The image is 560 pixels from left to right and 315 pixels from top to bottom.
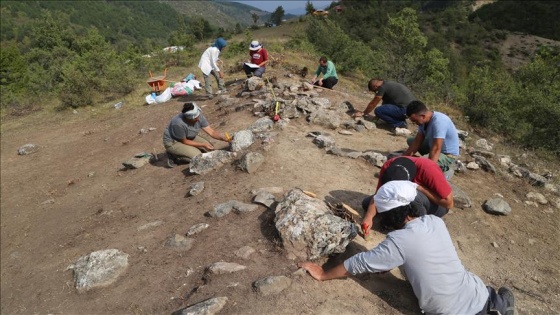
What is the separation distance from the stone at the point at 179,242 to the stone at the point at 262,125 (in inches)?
122

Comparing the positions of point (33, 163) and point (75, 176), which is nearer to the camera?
point (75, 176)

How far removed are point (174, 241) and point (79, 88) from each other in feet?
37.7

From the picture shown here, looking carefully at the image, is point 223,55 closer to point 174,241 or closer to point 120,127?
point 120,127

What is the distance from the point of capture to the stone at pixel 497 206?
4969mm

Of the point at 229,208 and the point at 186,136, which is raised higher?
the point at 186,136

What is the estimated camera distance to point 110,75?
14219mm

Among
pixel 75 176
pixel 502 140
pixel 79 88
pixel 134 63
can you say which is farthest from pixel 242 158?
pixel 134 63

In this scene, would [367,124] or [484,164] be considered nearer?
[484,164]

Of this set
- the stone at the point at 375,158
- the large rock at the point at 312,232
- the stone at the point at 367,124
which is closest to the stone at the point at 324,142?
the stone at the point at 375,158

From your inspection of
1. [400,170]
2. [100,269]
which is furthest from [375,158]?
[100,269]

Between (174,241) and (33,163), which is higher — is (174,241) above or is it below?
above

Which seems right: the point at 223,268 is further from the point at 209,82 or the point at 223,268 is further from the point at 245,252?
the point at 209,82

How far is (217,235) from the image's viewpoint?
4211 mm

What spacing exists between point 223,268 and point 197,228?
3.53 ft
